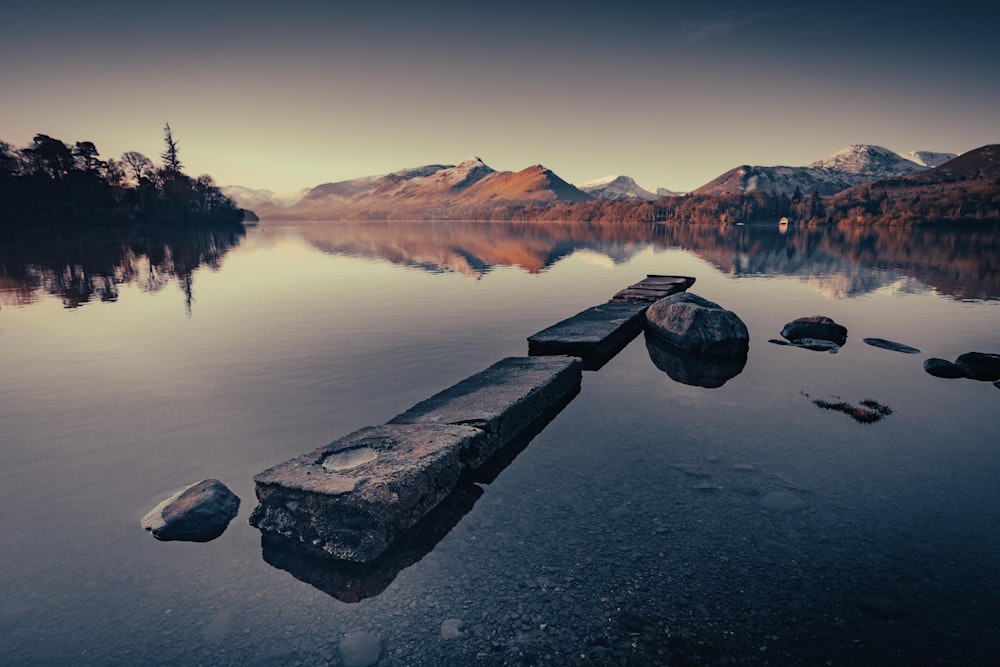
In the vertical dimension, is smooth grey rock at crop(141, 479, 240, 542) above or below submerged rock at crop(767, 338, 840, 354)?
above

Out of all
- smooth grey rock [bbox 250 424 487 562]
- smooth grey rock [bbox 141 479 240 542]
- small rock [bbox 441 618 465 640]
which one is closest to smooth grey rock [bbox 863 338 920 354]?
smooth grey rock [bbox 250 424 487 562]

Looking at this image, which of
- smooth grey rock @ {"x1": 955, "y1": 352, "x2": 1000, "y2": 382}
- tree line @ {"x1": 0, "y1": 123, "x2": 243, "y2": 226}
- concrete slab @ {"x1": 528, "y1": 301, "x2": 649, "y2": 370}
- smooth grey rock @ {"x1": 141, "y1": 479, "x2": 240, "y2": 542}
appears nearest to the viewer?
smooth grey rock @ {"x1": 141, "y1": 479, "x2": 240, "y2": 542}

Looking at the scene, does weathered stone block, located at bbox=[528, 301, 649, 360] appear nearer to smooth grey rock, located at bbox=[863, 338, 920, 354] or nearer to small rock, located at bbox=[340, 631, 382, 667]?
smooth grey rock, located at bbox=[863, 338, 920, 354]

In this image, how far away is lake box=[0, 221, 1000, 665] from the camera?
488 cm

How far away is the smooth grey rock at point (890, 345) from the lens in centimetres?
1570

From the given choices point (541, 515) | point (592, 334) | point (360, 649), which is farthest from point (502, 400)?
point (592, 334)

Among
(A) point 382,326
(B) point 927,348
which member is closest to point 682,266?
(B) point 927,348

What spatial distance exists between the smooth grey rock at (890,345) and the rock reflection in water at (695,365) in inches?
210

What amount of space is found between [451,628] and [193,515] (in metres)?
4.29

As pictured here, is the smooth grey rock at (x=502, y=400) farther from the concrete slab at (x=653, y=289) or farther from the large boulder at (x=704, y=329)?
the concrete slab at (x=653, y=289)

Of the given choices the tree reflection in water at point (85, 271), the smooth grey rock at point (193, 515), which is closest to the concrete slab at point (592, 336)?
the smooth grey rock at point (193, 515)

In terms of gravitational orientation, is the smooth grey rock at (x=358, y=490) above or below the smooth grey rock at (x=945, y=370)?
above

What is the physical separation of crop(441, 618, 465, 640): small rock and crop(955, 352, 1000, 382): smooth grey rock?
15.9 meters

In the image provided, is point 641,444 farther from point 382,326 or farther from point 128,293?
point 128,293
